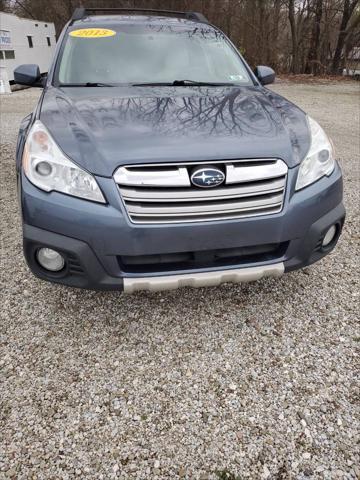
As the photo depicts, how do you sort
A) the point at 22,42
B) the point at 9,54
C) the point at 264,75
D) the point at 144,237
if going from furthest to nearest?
the point at 22,42 → the point at 9,54 → the point at 264,75 → the point at 144,237

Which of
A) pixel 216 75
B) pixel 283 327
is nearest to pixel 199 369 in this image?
pixel 283 327

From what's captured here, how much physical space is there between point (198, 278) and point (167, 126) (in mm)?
832

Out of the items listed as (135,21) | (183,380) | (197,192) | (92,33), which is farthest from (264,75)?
(183,380)

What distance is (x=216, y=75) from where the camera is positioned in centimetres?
320

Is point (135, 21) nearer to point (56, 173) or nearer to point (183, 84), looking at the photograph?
point (183, 84)

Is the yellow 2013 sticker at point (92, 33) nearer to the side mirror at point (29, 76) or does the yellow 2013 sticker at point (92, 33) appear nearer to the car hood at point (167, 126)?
the side mirror at point (29, 76)

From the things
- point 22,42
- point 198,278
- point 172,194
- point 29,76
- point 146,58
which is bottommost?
point 22,42

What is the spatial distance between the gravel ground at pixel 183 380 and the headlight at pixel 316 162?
839 millimetres

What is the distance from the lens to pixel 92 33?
3.31 meters

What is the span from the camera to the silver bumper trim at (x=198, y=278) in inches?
77.3

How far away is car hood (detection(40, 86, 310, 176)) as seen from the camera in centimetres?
194

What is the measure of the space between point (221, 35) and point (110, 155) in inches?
94.7

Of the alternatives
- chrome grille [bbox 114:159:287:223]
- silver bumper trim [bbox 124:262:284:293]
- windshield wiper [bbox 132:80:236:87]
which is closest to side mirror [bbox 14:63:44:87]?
windshield wiper [bbox 132:80:236:87]

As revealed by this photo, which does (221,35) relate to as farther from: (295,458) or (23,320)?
(295,458)
